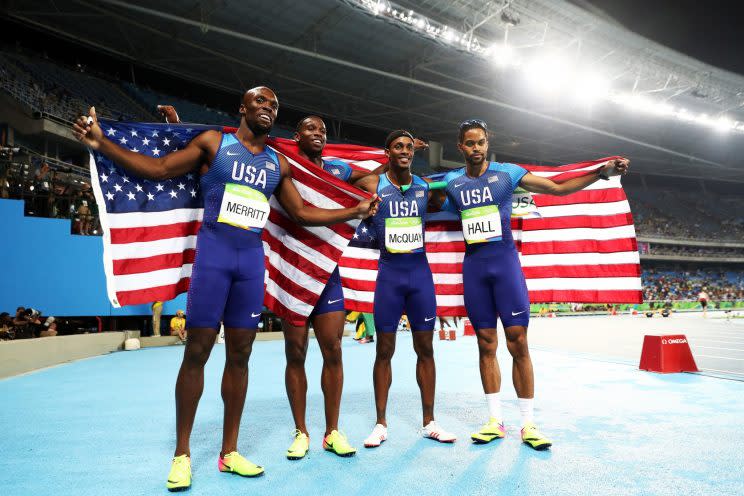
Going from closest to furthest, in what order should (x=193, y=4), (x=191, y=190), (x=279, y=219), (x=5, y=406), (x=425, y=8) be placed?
1. (x=191, y=190)
2. (x=279, y=219)
3. (x=5, y=406)
4. (x=193, y=4)
5. (x=425, y=8)

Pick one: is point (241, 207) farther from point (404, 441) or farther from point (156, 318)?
point (156, 318)

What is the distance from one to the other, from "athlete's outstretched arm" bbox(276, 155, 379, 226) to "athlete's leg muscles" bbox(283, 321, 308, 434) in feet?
2.57

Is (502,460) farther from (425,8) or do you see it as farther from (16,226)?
Answer: (425,8)

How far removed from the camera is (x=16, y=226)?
35.2 ft

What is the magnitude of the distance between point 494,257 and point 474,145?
0.90 meters

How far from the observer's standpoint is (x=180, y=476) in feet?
8.78

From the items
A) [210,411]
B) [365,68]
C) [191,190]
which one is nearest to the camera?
[191,190]

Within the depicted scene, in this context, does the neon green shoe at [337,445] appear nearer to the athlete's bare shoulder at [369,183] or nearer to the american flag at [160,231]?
the american flag at [160,231]

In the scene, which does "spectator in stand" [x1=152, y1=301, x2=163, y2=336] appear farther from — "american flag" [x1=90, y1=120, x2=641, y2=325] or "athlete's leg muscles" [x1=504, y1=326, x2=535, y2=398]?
"athlete's leg muscles" [x1=504, y1=326, x2=535, y2=398]

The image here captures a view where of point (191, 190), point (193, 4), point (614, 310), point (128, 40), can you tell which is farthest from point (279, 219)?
point (614, 310)

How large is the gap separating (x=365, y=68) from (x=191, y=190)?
18397 mm

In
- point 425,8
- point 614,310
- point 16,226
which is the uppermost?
point 425,8

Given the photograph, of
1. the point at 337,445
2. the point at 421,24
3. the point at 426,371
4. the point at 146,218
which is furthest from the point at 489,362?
the point at 421,24

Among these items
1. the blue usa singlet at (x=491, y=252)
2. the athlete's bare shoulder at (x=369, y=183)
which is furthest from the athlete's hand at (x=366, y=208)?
the blue usa singlet at (x=491, y=252)
